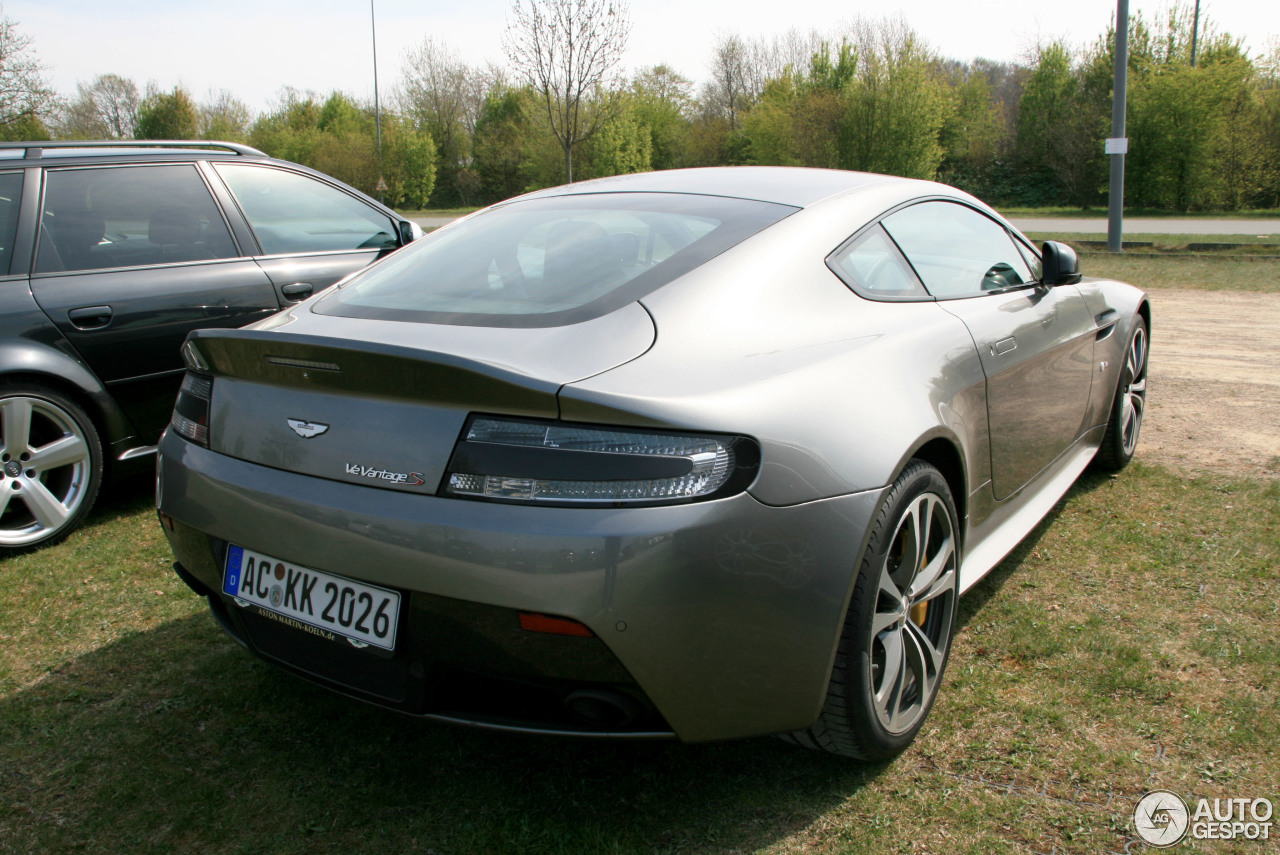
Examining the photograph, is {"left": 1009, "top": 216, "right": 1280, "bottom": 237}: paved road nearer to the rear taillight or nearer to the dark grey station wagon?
the dark grey station wagon

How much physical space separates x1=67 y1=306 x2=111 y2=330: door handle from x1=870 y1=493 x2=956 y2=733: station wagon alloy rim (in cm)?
339

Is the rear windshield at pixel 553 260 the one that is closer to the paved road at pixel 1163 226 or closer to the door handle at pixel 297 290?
the door handle at pixel 297 290

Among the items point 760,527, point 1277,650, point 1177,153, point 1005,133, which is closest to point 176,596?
point 760,527

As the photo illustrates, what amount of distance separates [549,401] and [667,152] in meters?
48.6

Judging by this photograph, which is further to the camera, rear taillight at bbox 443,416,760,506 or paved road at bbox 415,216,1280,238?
paved road at bbox 415,216,1280,238

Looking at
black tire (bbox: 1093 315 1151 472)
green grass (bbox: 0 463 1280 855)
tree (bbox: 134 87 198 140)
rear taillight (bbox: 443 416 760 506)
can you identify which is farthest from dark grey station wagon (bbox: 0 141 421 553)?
tree (bbox: 134 87 198 140)

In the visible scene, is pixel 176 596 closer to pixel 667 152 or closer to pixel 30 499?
pixel 30 499

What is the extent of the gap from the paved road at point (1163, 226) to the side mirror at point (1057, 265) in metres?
17.8

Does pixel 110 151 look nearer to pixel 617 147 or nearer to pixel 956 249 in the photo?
pixel 956 249

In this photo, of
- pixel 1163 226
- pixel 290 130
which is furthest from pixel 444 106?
pixel 1163 226

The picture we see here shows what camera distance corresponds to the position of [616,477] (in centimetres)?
164

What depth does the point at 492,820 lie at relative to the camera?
6.61 ft

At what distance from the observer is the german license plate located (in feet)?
5.90

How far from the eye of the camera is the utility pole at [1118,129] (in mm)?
13656
